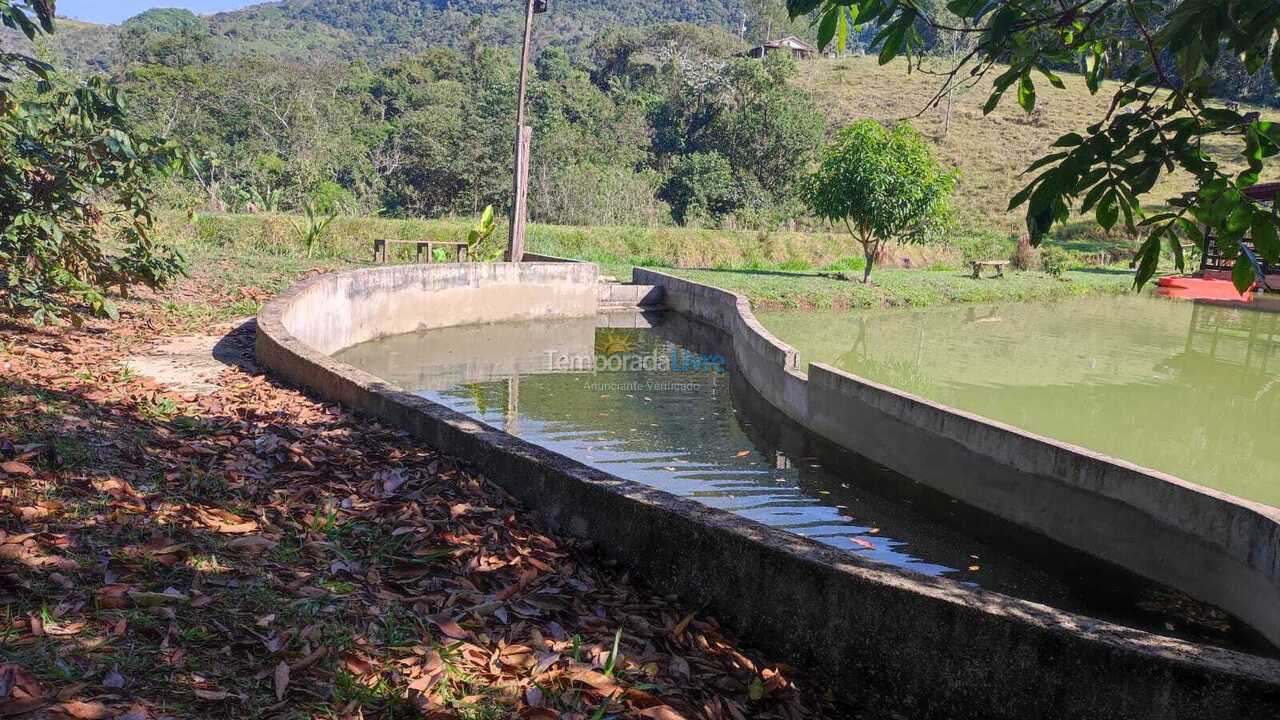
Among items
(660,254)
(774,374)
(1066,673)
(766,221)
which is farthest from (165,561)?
(766,221)

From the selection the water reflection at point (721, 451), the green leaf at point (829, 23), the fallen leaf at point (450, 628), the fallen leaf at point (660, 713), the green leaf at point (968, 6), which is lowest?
the water reflection at point (721, 451)

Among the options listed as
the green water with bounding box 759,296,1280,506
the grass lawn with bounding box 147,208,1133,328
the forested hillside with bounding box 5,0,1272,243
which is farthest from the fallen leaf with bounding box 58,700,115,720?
the forested hillside with bounding box 5,0,1272,243

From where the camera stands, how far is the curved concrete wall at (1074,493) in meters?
5.96

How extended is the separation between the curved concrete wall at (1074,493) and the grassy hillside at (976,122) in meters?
33.7

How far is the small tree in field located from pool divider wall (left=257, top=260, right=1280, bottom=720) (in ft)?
59.9

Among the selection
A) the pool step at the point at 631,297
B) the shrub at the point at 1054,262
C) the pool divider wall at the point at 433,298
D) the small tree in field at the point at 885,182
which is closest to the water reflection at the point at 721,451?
the pool divider wall at the point at 433,298

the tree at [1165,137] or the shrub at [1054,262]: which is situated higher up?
the tree at [1165,137]

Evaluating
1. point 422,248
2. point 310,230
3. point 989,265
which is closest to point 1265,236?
point 422,248

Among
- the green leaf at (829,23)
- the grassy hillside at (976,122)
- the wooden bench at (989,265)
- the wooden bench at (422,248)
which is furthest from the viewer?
the grassy hillside at (976,122)

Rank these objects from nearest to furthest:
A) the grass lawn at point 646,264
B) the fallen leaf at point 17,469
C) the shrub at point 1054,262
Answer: the fallen leaf at point 17,469 → the grass lawn at point 646,264 → the shrub at point 1054,262

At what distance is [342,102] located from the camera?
1697 inches

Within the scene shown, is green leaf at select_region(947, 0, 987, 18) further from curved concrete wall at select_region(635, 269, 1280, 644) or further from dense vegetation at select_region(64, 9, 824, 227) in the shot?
dense vegetation at select_region(64, 9, 824, 227)

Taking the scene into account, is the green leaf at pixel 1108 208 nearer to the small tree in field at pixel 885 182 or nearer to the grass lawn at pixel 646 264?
the grass lawn at pixel 646 264

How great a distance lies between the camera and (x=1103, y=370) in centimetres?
1465
